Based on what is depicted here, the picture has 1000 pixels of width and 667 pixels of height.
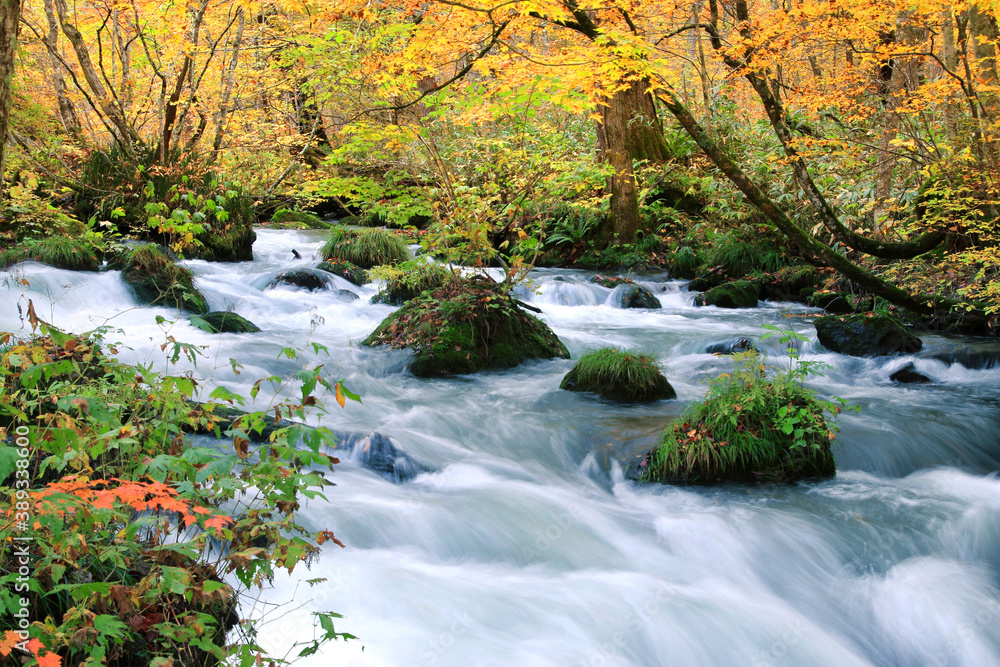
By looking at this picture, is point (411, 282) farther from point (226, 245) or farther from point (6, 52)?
point (6, 52)

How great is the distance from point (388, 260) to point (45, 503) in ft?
34.0

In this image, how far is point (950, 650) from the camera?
359cm

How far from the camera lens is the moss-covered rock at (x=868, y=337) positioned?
8.05 metres

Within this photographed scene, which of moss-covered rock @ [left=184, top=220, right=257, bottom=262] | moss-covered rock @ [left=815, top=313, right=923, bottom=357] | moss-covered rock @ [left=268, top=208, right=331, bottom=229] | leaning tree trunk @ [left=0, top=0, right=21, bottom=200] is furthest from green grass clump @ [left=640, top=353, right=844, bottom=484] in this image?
moss-covered rock @ [left=268, top=208, right=331, bottom=229]

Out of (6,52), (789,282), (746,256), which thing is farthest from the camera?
(746,256)

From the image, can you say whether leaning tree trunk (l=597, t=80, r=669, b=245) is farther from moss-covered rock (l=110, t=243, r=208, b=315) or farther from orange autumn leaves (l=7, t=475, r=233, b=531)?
orange autumn leaves (l=7, t=475, r=233, b=531)

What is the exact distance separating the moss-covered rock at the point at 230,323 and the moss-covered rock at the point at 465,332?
4.53ft

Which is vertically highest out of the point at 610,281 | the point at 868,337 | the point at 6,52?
the point at 6,52

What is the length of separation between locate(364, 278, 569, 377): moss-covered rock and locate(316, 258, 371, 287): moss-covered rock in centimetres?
300

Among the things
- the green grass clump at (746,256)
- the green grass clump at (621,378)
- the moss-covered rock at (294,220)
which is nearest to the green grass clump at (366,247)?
A: the moss-covered rock at (294,220)

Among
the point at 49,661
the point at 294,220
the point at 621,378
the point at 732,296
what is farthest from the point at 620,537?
the point at 294,220

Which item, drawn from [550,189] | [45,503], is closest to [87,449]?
[45,503]

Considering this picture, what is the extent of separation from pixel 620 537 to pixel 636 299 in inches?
286

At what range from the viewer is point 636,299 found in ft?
37.4
